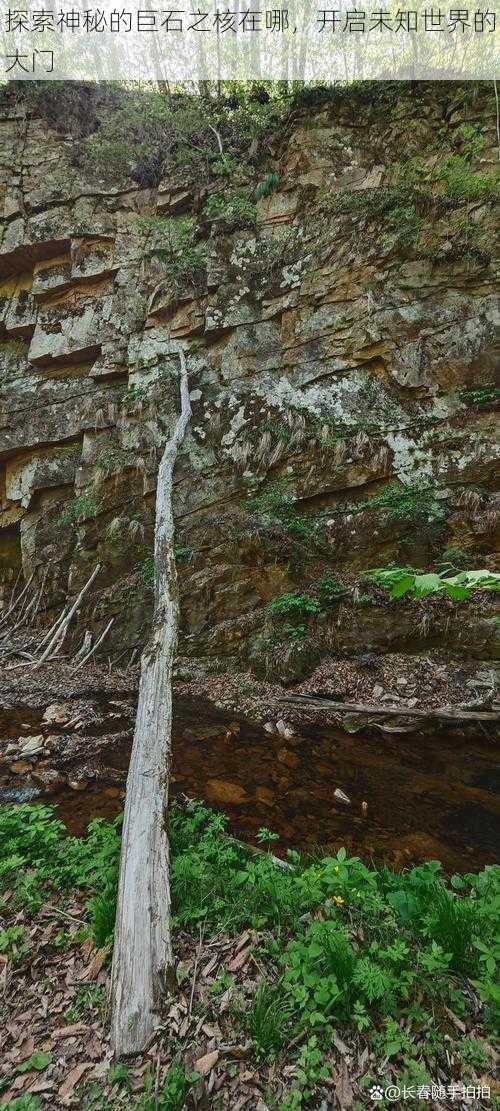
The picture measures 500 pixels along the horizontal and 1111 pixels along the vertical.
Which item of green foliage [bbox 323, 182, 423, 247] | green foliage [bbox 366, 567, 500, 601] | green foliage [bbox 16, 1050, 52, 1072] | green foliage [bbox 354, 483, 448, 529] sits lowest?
green foliage [bbox 16, 1050, 52, 1072]

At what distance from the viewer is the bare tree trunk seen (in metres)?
2.21

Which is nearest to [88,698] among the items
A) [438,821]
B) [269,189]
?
[438,821]

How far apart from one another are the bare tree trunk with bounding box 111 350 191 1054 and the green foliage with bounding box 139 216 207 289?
10380 millimetres

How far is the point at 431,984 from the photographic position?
212 centimetres

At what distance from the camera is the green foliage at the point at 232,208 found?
1142 cm

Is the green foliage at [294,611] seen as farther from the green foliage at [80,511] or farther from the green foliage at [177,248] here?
the green foliage at [177,248]

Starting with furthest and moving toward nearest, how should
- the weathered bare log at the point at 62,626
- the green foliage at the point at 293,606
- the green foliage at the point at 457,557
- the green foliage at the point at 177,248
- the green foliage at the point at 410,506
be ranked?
the green foliage at the point at 177,248, the weathered bare log at the point at 62,626, the green foliage at the point at 410,506, the green foliage at the point at 293,606, the green foliage at the point at 457,557

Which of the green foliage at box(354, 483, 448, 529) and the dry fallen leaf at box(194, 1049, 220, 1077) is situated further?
the green foliage at box(354, 483, 448, 529)

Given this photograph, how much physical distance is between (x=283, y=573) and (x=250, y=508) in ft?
5.30

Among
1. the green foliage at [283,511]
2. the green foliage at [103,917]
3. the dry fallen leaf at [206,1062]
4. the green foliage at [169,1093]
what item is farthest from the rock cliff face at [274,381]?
the green foliage at [169,1093]

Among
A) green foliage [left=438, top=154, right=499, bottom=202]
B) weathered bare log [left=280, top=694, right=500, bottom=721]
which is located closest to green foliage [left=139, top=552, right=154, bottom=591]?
weathered bare log [left=280, top=694, right=500, bottom=721]

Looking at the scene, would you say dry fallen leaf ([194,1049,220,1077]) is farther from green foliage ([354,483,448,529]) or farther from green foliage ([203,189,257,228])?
green foliage ([203,189,257,228])

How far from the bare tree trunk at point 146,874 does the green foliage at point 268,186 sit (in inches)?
473

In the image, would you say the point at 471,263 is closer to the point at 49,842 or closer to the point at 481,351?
the point at 481,351
